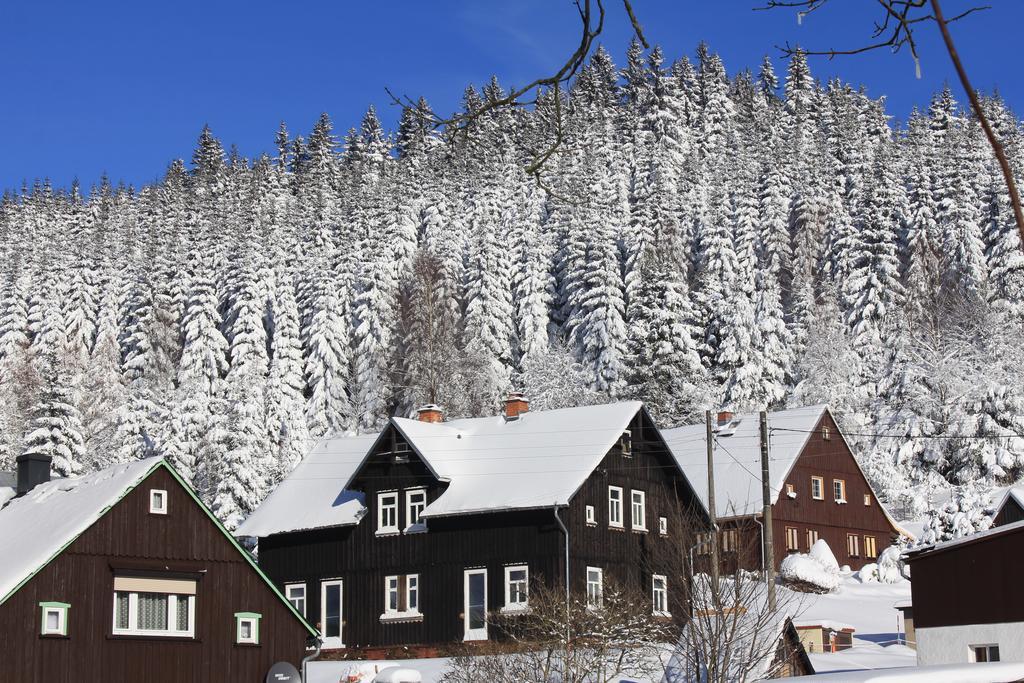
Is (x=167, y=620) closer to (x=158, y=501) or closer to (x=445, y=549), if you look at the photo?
(x=158, y=501)

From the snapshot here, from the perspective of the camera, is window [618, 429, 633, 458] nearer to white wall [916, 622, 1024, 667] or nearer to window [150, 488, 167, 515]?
white wall [916, 622, 1024, 667]

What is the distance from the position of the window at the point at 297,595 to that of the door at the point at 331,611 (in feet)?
2.85

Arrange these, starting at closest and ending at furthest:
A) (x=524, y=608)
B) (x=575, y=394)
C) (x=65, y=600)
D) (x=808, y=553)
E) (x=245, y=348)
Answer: (x=65, y=600), (x=524, y=608), (x=808, y=553), (x=575, y=394), (x=245, y=348)

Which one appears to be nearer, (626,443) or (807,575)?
(626,443)

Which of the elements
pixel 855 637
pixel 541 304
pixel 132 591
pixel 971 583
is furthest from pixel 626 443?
pixel 541 304

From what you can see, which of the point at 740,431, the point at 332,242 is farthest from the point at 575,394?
the point at 332,242

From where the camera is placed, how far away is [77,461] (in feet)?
239

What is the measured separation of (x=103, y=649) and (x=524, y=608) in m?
13.2

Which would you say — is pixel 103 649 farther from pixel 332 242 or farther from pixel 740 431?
pixel 332 242

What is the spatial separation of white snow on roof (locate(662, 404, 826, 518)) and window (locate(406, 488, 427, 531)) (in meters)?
15.8

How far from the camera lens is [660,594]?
146ft

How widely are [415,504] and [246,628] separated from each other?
11406 millimetres

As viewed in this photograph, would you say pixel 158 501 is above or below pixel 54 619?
above

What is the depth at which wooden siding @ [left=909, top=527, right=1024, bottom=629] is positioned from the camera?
2923cm
